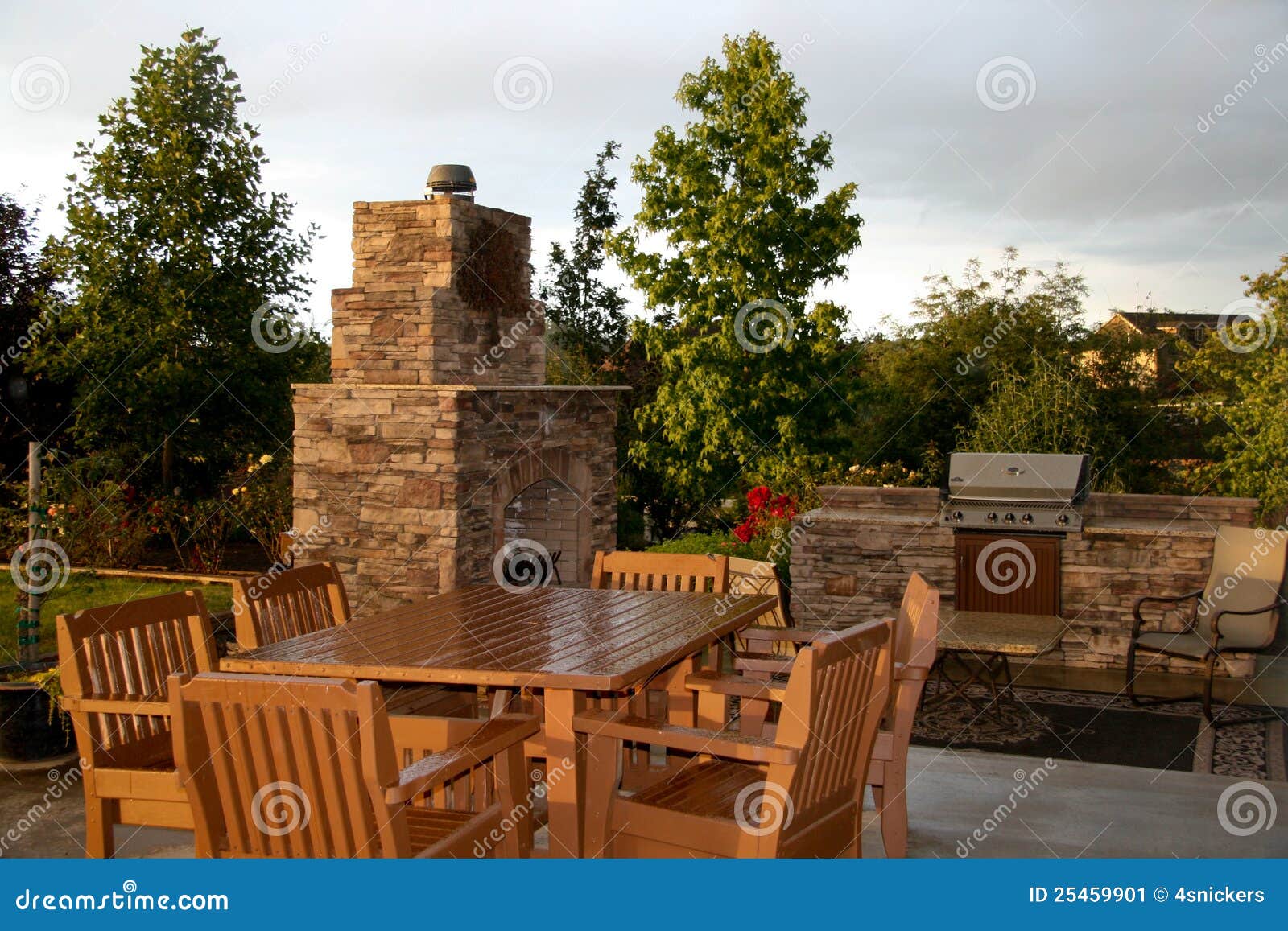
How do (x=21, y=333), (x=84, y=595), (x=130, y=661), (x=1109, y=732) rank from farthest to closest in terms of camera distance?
(x=21, y=333) < (x=84, y=595) < (x=1109, y=732) < (x=130, y=661)

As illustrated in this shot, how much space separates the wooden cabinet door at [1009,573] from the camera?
24.1 ft

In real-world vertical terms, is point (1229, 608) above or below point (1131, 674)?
above

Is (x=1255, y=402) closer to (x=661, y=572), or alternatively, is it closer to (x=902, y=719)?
(x=661, y=572)

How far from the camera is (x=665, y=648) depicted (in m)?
3.56

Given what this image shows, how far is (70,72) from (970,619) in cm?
635

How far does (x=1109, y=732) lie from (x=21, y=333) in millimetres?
10136

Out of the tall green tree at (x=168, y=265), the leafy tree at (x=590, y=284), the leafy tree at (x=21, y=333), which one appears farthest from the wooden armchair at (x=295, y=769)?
the leafy tree at (x=590, y=284)

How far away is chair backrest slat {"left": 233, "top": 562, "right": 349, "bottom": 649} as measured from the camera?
13.2ft

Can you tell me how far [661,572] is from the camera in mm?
5199

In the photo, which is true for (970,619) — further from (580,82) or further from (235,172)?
(235,172)

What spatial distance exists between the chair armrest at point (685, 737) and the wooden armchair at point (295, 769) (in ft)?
1.68

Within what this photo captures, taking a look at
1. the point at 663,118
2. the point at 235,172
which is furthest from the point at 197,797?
the point at 663,118

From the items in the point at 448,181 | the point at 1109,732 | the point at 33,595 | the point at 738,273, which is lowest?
the point at 1109,732

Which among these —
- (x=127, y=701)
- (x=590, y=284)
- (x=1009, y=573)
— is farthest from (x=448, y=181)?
(x=590, y=284)
